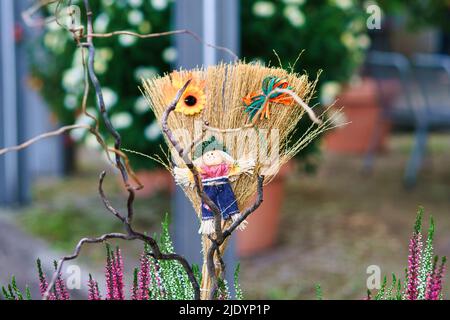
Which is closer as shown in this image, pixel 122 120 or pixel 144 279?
A: pixel 144 279

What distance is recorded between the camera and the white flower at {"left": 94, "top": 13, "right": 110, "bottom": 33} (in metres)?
3.93

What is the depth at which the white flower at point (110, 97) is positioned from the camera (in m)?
4.04

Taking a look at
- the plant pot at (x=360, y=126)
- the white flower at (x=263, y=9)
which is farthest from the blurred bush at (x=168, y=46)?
the plant pot at (x=360, y=126)

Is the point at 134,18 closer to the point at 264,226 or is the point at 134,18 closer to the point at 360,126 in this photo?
the point at 264,226

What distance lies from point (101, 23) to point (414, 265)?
3.02 meters

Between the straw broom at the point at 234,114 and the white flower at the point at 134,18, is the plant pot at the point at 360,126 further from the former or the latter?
the straw broom at the point at 234,114

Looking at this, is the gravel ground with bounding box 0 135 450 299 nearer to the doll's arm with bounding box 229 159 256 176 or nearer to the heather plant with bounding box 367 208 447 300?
the heather plant with bounding box 367 208 447 300

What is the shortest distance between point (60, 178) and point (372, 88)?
11.3 feet

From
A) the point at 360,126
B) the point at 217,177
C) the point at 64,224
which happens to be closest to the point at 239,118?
the point at 217,177

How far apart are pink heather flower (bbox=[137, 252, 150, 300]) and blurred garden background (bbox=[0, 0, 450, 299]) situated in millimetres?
950

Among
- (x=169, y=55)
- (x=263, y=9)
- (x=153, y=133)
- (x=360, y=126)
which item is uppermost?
(x=263, y=9)

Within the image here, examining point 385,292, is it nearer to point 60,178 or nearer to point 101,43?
point 101,43

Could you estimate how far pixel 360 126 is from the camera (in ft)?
25.4

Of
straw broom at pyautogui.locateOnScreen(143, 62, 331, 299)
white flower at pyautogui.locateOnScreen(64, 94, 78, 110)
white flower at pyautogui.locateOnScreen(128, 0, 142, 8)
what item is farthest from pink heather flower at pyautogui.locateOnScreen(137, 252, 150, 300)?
white flower at pyautogui.locateOnScreen(64, 94, 78, 110)
